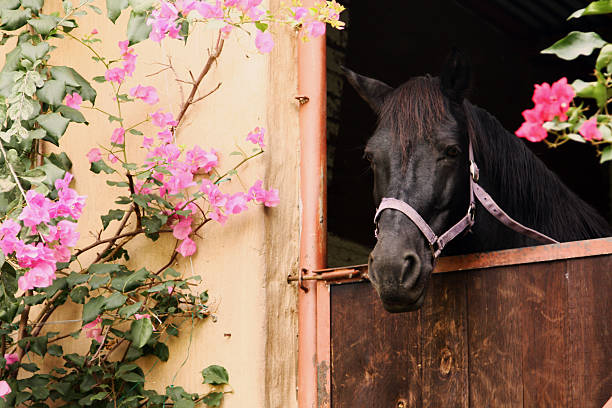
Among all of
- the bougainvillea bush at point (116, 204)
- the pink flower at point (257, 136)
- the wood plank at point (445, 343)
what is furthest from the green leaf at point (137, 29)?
the wood plank at point (445, 343)

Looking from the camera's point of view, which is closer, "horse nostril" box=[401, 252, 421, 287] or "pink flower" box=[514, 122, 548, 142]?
"pink flower" box=[514, 122, 548, 142]

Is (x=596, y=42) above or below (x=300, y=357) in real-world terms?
above

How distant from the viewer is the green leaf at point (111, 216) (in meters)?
3.33

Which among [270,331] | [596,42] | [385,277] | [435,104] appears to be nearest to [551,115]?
[596,42]

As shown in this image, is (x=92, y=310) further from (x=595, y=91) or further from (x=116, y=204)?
(x=595, y=91)

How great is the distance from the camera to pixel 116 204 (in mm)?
3580

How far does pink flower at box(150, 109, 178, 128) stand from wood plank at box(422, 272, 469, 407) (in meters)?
1.22

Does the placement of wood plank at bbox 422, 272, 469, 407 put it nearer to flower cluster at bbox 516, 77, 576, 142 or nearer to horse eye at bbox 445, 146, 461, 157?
horse eye at bbox 445, 146, 461, 157

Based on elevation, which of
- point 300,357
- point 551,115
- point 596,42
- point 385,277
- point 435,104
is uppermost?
point 435,104

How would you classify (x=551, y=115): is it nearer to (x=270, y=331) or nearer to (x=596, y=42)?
(x=596, y=42)

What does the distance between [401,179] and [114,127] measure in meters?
1.50

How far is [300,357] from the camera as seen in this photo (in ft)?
10.4

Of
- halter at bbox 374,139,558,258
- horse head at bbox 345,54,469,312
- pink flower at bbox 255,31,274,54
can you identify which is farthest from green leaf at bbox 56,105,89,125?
halter at bbox 374,139,558,258

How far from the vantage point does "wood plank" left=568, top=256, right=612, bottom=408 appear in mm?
2406
